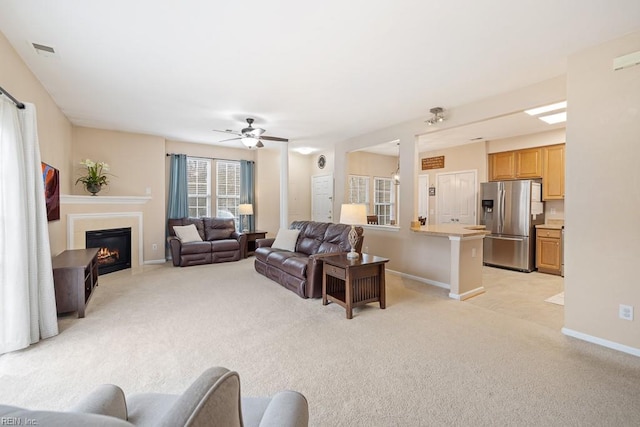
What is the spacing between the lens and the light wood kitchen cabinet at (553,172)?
5.50m

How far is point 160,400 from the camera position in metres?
1.17

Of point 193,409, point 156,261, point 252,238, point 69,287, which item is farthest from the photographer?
point 252,238

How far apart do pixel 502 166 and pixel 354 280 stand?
4786mm

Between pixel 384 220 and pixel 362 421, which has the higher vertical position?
pixel 384 220

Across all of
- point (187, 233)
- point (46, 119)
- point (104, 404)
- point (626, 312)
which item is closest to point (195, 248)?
point (187, 233)

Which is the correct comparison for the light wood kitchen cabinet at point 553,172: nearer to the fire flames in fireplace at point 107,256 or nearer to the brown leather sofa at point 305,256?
the brown leather sofa at point 305,256

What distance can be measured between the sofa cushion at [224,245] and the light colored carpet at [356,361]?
245cm

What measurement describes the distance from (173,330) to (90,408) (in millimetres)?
2253

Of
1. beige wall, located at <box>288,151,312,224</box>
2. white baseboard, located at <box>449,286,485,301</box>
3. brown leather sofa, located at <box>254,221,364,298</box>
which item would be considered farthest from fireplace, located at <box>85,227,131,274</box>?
white baseboard, located at <box>449,286,485,301</box>

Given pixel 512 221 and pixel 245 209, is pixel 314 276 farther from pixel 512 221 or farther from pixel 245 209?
pixel 512 221

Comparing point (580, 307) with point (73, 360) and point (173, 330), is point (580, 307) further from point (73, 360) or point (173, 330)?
point (73, 360)

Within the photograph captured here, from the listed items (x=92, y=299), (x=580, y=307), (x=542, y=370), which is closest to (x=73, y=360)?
(x=92, y=299)

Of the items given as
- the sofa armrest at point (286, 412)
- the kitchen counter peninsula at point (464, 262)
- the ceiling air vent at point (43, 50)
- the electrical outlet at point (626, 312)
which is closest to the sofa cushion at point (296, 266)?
the kitchen counter peninsula at point (464, 262)

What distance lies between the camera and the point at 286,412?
1.00 metres
